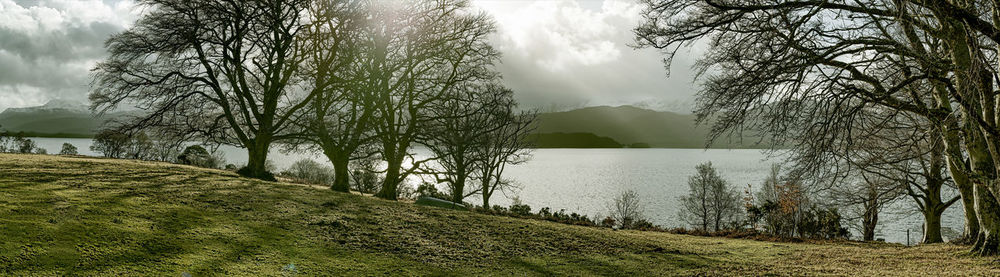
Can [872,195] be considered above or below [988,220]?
above

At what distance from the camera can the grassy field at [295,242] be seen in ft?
21.1

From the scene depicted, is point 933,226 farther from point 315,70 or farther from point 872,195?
point 315,70

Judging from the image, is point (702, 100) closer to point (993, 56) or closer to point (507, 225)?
point (507, 225)

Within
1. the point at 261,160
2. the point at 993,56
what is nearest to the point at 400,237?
the point at 261,160

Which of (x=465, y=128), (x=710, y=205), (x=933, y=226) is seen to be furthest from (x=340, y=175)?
(x=710, y=205)

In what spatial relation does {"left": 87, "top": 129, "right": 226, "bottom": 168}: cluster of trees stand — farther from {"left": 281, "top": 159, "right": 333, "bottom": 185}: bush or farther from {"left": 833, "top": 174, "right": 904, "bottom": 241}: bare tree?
{"left": 833, "top": 174, "right": 904, "bottom": 241}: bare tree

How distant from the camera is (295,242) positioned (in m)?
8.47

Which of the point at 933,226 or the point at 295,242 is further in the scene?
the point at 933,226

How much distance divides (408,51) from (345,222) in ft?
34.5

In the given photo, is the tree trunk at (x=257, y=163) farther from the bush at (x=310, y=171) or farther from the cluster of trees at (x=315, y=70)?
the bush at (x=310, y=171)

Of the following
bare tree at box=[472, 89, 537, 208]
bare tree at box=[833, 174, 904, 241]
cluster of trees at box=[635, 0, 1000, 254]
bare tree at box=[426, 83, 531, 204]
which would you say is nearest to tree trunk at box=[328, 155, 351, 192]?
bare tree at box=[426, 83, 531, 204]

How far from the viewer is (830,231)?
3625 cm

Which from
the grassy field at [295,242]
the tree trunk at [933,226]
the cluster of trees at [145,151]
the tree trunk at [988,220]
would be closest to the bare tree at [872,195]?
the tree trunk at [933,226]

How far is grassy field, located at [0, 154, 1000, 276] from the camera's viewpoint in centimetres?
644
